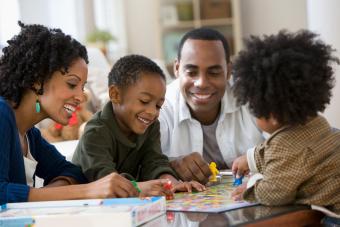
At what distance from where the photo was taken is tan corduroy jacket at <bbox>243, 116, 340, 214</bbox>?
4.05 feet

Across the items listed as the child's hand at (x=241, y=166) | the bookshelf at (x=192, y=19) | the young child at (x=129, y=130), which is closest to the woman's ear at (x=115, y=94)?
the young child at (x=129, y=130)

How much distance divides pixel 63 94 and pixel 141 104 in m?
0.29

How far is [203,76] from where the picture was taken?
215cm

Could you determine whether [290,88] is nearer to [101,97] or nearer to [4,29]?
[101,97]

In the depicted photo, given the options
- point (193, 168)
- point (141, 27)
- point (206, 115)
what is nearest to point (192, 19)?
point (141, 27)

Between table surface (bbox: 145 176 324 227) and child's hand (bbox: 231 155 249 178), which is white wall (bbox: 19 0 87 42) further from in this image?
table surface (bbox: 145 176 324 227)

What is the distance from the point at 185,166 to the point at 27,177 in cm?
44

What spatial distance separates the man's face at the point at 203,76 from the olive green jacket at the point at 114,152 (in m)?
0.31

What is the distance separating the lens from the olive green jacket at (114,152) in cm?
164

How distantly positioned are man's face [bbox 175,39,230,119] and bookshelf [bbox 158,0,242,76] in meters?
4.42

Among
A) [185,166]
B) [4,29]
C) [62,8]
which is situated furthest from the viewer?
[62,8]

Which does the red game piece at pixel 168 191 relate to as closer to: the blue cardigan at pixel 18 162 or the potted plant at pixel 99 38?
the blue cardigan at pixel 18 162

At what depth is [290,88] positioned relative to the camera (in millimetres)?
1226

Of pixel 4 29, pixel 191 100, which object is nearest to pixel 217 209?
pixel 191 100
